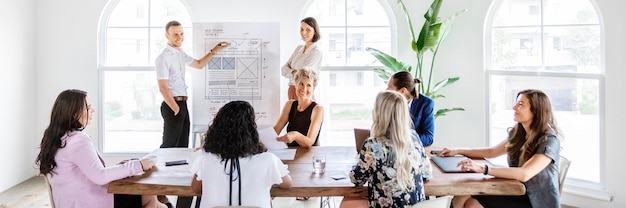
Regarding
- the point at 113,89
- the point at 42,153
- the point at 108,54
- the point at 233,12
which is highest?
the point at 233,12

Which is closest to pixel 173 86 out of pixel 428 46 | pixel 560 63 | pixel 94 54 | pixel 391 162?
pixel 94 54

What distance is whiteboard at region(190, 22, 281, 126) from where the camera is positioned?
4.90m

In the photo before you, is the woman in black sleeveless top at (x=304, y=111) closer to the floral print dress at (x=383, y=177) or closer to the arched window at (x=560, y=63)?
the floral print dress at (x=383, y=177)

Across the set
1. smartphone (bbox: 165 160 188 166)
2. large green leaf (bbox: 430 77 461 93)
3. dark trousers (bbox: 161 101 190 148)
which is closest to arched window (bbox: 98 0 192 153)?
dark trousers (bbox: 161 101 190 148)

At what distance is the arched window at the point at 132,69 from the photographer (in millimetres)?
5344

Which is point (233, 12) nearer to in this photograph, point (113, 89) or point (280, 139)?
point (113, 89)

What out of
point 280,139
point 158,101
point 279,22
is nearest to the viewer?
point 280,139

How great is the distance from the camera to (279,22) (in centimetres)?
512

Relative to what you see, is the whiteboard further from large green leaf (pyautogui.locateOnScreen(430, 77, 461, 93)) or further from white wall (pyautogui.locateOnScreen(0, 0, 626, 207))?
large green leaf (pyautogui.locateOnScreen(430, 77, 461, 93))

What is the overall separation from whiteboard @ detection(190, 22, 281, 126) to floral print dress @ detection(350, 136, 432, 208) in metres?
2.64

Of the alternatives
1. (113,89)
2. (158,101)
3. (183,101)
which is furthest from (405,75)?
(113,89)

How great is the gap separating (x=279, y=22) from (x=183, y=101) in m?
1.21

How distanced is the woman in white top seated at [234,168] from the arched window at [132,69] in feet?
10.5

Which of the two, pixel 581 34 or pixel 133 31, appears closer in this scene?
pixel 581 34
